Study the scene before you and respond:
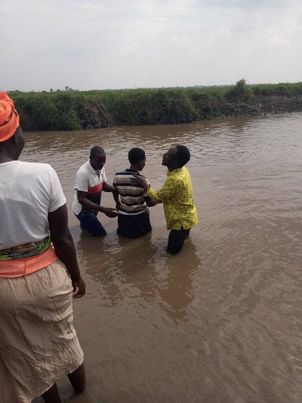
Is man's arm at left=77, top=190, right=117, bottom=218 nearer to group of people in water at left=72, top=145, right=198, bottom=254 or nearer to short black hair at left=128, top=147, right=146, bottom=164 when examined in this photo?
group of people in water at left=72, top=145, right=198, bottom=254

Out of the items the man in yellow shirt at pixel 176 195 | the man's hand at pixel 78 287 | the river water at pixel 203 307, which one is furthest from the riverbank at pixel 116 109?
the man's hand at pixel 78 287

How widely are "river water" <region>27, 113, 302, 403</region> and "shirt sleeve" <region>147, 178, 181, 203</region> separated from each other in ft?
2.45

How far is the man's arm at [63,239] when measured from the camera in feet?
6.60

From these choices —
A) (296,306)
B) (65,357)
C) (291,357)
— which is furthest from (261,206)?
(65,357)

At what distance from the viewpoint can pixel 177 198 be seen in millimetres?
4547

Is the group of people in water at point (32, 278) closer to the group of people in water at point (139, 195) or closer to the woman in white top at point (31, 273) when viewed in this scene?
the woman in white top at point (31, 273)

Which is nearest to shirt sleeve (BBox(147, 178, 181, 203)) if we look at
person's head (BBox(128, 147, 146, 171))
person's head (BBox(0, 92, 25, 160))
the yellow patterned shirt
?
the yellow patterned shirt

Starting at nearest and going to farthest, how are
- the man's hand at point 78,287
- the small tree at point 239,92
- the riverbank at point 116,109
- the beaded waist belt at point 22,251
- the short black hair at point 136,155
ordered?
the beaded waist belt at point 22,251 → the man's hand at point 78,287 → the short black hair at point 136,155 → the riverbank at point 116,109 → the small tree at point 239,92

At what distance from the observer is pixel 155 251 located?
4805 mm

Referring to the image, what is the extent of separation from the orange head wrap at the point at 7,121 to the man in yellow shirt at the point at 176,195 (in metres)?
2.65

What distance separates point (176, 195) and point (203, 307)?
1484mm

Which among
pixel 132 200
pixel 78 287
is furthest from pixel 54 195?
pixel 132 200

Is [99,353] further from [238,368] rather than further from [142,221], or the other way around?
[142,221]

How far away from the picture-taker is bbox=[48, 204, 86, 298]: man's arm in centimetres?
201
